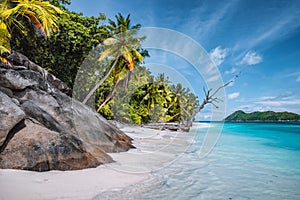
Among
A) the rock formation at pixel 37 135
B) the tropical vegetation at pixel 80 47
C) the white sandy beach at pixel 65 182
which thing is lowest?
the white sandy beach at pixel 65 182

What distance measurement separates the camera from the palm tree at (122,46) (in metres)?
17.2

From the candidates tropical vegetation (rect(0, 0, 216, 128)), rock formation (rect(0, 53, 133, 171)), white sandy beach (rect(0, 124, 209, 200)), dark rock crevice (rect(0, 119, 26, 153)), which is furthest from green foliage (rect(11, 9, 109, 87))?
white sandy beach (rect(0, 124, 209, 200))

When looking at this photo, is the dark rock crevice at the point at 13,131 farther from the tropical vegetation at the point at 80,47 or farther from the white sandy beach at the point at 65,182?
the tropical vegetation at the point at 80,47

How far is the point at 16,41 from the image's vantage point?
13273 mm

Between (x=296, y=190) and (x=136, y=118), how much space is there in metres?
24.3

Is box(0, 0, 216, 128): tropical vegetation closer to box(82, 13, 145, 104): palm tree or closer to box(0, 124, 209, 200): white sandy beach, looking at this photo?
box(82, 13, 145, 104): palm tree

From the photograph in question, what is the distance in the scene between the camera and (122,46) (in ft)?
57.7

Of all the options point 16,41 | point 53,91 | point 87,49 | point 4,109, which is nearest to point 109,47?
point 87,49

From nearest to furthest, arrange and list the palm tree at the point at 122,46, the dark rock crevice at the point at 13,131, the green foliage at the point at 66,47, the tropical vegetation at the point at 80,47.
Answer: the dark rock crevice at the point at 13,131
the tropical vegetation at the point at 80,47
the green foliage at the point at 66,47
the palm tree at the point at 122,46

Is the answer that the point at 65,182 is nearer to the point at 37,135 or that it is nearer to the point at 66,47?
the point at 37,135

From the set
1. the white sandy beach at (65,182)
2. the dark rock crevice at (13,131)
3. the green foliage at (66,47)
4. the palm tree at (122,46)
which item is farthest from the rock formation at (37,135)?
the palm tree at (122,46)

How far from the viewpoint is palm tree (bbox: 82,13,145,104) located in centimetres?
1719

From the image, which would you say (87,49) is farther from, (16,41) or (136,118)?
(136,118)

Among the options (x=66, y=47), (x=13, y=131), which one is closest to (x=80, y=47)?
(x=66, y=47)
